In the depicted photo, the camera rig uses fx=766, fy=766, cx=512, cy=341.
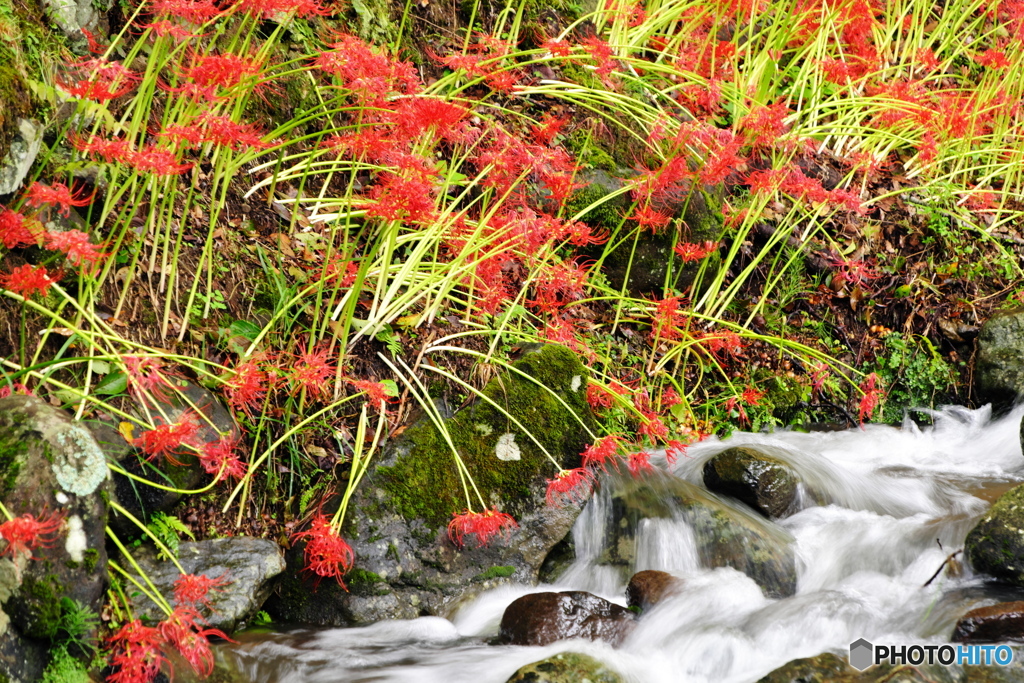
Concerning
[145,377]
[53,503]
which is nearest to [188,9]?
[145,377]

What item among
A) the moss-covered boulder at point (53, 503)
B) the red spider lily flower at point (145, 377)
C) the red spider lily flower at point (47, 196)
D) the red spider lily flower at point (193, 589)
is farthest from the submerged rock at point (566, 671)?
the red spider lily flower at point (47, 196)

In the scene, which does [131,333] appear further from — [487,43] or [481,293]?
[487,43]

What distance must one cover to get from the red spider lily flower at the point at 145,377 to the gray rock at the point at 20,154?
2.42 feet

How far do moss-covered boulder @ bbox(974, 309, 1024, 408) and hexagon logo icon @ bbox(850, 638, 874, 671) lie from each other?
2.72 m

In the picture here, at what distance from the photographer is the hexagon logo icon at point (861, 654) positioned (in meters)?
2.38

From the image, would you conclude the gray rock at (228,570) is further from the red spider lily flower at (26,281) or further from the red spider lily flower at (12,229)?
the red spider lily flower at (12,229)

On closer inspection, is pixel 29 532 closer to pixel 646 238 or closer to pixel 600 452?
pixel 600 452

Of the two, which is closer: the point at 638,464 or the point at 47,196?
the point at 47,196

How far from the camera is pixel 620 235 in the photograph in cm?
443

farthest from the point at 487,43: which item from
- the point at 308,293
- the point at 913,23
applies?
the point at 913,23

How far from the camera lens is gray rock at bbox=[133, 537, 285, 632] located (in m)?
2.52

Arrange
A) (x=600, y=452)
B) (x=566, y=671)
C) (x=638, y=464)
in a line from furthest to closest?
(x=638, y=464), (x=600, y=452), (x=566, y=671)

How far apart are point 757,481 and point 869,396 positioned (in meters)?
1.15

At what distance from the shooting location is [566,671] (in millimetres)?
2299
